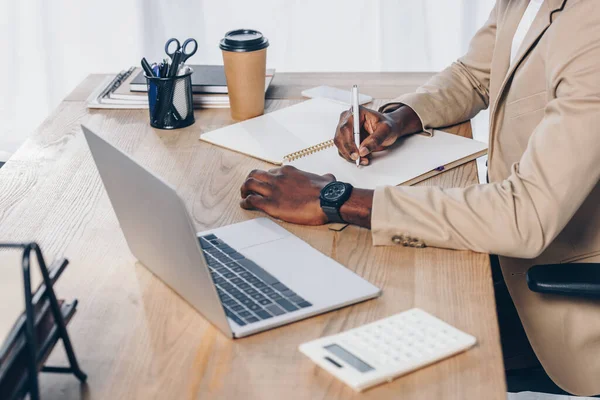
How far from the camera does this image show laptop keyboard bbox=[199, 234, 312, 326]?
0.97 m

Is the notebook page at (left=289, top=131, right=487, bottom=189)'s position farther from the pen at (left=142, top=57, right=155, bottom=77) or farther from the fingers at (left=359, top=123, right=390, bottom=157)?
the pen at (left=142, top=57, right=155, bottom=77)

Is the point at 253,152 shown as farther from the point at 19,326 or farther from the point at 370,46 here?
the point at 370,46

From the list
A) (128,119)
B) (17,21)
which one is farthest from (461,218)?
(17,21)

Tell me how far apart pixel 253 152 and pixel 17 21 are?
92.1 inches

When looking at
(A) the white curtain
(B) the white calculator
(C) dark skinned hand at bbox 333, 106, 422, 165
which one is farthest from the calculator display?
(A) the white curtain

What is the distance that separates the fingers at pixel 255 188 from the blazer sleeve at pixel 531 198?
188 millimetres

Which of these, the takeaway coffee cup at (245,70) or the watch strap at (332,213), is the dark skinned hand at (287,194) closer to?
the watch strap at (332,213)

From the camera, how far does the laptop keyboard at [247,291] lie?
966 mm

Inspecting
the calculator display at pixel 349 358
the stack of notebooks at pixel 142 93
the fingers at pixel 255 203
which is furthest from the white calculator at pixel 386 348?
the stack of notebooks at pixel 142 93

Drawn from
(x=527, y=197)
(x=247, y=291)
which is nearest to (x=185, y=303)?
(x=247, y=291)

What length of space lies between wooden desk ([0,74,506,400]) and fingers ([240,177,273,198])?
31 millimetres

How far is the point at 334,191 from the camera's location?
123 centimetres

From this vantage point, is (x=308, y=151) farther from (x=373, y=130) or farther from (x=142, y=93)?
(x=142, y=93)

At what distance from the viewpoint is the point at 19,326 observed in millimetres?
738
